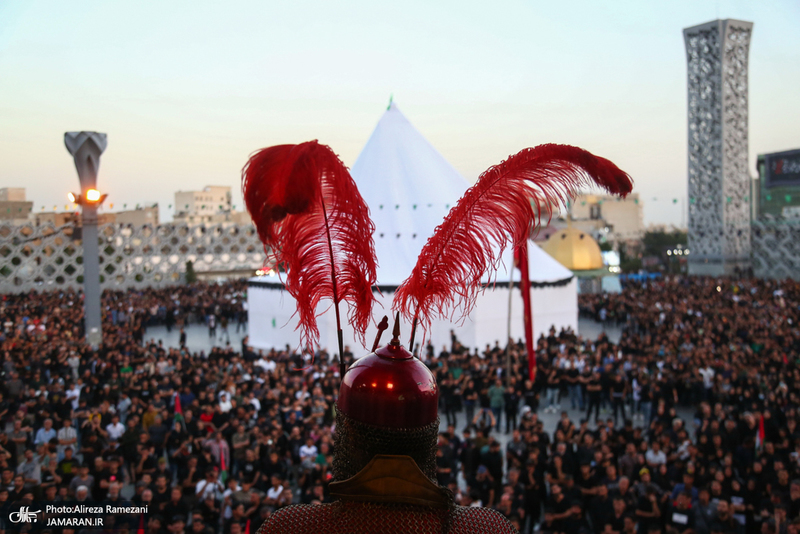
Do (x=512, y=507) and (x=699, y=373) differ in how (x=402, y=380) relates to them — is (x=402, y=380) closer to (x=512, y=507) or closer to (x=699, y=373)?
(x=512, y=507)

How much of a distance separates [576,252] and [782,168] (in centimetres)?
1851

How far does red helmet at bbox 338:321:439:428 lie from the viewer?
1.36 metres

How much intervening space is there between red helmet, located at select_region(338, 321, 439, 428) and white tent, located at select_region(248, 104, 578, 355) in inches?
505

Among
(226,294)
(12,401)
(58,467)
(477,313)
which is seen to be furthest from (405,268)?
(226,294)

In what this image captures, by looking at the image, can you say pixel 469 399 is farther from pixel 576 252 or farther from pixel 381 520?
pixel 576 252

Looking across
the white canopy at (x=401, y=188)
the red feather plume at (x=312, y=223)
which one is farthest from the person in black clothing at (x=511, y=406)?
the red feather plume at (x=312, y=223)

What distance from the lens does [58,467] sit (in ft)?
18.8

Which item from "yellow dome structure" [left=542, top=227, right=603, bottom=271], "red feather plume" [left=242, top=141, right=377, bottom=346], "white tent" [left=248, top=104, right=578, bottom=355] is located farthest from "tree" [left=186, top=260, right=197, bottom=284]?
"red feather plume" [left=242, top=141, right=377, bottom=346]

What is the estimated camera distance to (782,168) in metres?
38.2

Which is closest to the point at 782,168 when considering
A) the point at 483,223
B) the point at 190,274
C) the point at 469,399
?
the point at 190,274

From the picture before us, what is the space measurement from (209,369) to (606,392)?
21.8ft

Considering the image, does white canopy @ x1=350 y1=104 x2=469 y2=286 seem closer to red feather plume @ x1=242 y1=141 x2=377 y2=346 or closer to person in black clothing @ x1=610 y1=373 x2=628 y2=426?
person in black clothing @ x1=610 y1=373 x2=628 y2=426

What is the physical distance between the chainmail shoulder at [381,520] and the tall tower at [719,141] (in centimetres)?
3917

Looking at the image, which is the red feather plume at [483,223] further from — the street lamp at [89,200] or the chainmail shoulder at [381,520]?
the street lamp at [89,200]
